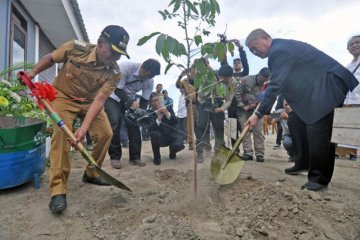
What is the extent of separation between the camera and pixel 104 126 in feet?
9.58

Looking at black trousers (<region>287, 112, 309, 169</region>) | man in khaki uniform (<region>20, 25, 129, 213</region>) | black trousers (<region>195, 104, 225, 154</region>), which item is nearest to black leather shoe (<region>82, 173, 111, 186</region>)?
man in khaki uniform (<region>20, 25, 129, 213</region>)

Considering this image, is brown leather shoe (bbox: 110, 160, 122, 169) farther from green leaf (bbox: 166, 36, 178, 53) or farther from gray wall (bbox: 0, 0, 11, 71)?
gray wall (bbox: 0, 0, 11, 71)

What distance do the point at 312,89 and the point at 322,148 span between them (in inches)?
22.6

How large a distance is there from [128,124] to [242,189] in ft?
7.26

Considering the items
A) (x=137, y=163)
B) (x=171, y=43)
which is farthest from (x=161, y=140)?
(x=171, y=43)

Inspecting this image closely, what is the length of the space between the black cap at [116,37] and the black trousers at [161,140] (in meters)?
2.22

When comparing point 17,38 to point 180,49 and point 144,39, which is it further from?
point 180,49

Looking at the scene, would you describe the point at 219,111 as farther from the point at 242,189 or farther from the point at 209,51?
the point at 209,51

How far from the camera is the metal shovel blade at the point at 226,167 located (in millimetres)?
2890

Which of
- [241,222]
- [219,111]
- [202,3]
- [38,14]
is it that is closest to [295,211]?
[241,222]

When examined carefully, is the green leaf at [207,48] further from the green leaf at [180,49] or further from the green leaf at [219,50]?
the green leaf at [180,49]

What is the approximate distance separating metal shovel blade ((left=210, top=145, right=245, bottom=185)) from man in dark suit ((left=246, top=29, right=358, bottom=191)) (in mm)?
469

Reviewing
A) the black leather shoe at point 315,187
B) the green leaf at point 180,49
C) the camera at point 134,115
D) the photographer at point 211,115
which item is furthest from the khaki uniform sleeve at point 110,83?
the photographer at point 211,115

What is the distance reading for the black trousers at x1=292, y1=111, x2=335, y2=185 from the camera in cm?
276
